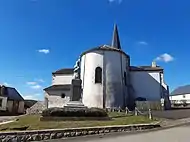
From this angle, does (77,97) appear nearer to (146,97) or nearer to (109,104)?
(109,104)

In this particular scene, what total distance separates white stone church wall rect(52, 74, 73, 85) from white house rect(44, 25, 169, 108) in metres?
3.07

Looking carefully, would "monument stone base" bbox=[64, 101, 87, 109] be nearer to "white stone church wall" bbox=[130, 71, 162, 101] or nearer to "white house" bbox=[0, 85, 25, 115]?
"white stone church wall" bbox=[130, 71, 162, 101]

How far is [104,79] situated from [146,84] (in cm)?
1004

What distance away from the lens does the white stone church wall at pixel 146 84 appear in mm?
37875

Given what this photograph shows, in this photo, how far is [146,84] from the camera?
127 feet

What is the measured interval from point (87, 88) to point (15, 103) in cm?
2060

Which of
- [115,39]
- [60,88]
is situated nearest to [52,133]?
[60,88]

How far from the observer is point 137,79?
38875mm

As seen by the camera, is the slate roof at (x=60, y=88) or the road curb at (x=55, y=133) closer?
the road curb at (x=55, y=133)

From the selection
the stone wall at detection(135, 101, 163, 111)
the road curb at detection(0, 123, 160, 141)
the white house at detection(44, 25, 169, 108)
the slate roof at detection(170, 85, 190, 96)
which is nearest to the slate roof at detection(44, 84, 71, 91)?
the white house at detection(44, 25, 169, 108)

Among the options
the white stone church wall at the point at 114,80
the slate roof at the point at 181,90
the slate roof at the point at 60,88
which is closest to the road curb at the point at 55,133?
the white stone church wall at the point at 114,80

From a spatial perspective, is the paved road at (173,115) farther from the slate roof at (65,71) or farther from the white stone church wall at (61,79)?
the slate roof at (65,71)

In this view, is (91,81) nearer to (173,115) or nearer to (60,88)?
(60,88)

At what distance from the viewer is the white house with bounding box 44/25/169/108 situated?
32375 mm
